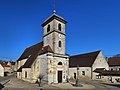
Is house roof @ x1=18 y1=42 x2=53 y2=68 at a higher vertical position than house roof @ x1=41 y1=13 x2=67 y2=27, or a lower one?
lower

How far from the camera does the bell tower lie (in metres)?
26.9

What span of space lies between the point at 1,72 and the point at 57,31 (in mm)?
31304

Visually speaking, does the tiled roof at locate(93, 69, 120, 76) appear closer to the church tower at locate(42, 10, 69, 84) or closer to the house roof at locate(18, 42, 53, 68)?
the church tower at locate(42, 10, 69, 84)

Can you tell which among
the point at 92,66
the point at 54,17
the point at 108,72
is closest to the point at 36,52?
the point at 54,17

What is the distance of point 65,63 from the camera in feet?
93.2

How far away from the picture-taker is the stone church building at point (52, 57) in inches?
1015

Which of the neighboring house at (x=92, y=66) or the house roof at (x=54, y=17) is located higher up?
the house roof at (x=54, y=17)

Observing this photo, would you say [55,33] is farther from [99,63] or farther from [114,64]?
[114,64]

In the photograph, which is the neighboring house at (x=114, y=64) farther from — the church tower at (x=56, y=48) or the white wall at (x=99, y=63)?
the church tower at (x=56, y=48)

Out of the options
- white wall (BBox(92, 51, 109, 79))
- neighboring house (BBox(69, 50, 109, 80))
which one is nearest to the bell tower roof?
neighboring house (BBox(69, 50, 109, 80))

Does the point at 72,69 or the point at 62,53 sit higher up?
the point at 62,53

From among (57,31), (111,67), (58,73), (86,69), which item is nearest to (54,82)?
(58,73)

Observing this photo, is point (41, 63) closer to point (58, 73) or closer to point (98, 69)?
point (58, 73)

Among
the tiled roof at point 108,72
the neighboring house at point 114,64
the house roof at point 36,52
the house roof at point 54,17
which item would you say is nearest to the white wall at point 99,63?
the tiled roof at point 108,72
